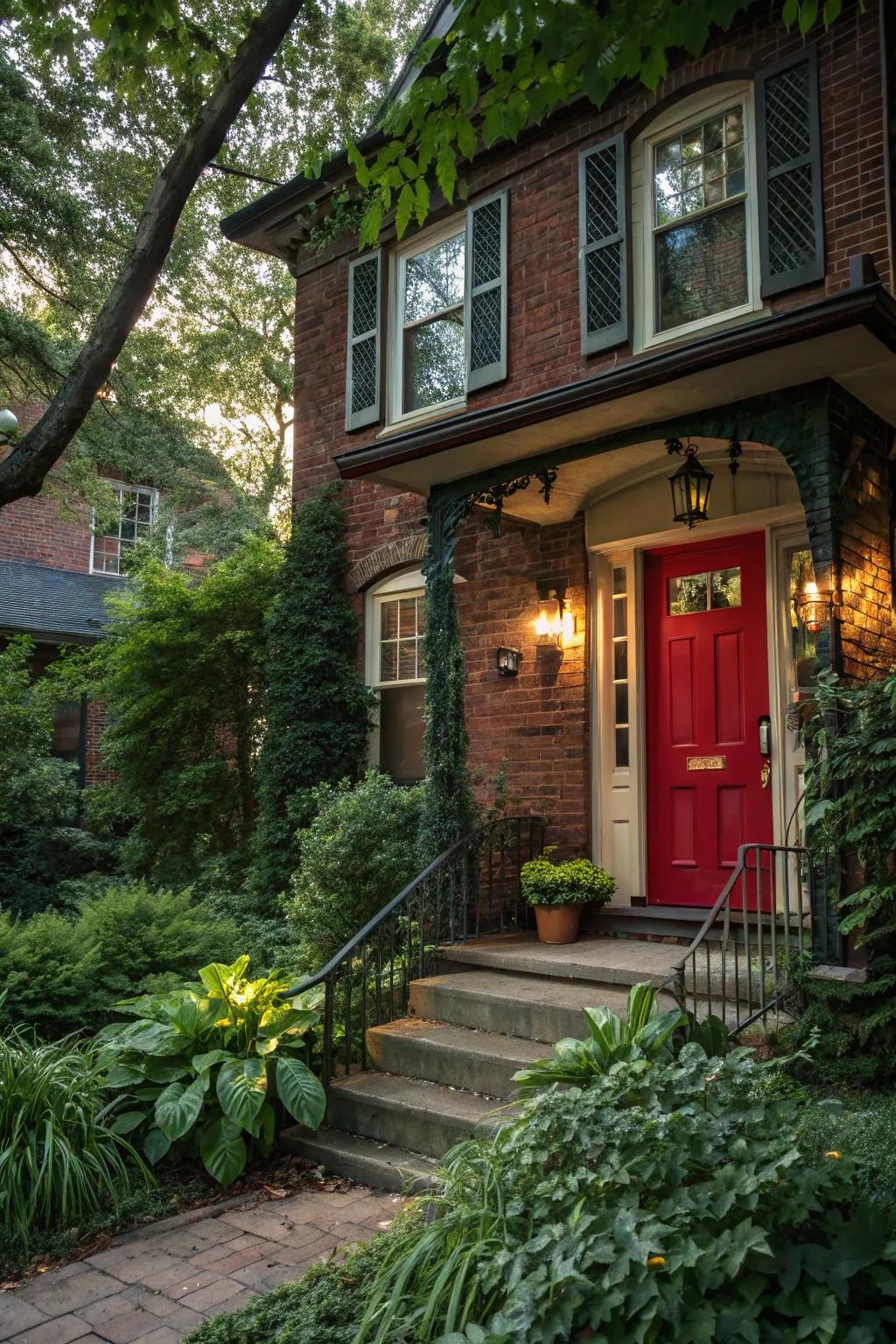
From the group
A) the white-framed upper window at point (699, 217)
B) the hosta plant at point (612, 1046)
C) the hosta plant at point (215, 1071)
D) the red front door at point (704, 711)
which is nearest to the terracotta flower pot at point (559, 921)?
the red front door at point (704, 711)

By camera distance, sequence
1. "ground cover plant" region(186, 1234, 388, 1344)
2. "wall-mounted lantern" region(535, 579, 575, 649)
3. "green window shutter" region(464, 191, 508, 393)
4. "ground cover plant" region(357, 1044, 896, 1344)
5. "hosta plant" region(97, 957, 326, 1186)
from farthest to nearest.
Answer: "green window shutter" region(464, 191, 508, 393), "wall-mounted lantern" region(535, 579, 575, 649), "hosta plant" region(97, 957, 326, 1186), "ground cover plant" region(186, 1234, 388, 1344), "ground cover plant" region(357, 1044, 896, 1344)

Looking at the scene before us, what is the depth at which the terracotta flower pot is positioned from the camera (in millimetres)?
6836

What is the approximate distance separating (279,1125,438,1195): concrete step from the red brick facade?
119 inches

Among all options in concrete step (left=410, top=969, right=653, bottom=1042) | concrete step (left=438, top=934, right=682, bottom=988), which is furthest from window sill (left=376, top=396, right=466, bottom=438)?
concrete step (left=410, top=969, right=653, bottom=1042)

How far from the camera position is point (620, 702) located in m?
7.58

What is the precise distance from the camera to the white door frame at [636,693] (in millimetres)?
6582

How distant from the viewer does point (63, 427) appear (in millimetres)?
6254

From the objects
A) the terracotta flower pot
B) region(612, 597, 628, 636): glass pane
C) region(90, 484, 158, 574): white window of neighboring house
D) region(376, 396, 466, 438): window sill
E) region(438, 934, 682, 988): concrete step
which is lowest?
region(438, 934, 682, 988): concrete step

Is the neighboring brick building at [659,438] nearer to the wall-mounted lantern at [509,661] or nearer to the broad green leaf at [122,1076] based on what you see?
the wall-mounted lantern at [509,661]

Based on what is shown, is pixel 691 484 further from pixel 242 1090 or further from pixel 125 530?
pixel 125 530

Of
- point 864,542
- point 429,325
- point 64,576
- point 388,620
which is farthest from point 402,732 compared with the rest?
point 64,576

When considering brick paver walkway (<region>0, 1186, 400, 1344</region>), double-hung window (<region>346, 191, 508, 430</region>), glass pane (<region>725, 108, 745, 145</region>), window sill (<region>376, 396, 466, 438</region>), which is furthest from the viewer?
window sill (<region>376, 396, 466, 438</region>)

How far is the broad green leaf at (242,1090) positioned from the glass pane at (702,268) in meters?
5.38

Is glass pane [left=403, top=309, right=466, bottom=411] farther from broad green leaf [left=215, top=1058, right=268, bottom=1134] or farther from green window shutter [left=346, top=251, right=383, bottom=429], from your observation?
broad green leaf [left=215, top=1058, right=268, bottom=1134]
